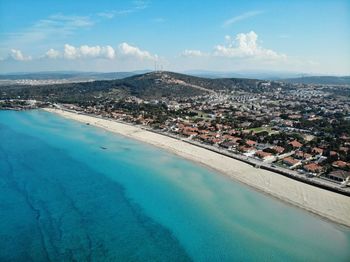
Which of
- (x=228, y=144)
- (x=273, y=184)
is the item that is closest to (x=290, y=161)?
(x=273, y=184)

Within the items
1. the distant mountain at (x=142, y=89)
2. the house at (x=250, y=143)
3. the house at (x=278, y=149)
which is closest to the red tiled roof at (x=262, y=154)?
the house at (x=278, y=149)

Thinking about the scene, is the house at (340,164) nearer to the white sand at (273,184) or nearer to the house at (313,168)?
the house at (313,168)

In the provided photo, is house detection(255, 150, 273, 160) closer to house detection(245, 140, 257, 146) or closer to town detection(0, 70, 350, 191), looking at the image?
town detection(0, 70, 350, 191)

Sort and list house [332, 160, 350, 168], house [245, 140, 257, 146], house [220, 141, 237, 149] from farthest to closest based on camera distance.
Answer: house [245, 140, 257, 146] → house [220, 141, 237, 149] → house [332, 160, 350, 168]

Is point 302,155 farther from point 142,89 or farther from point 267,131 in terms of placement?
point 142,89

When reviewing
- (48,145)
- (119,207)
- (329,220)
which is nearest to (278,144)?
(329,220)

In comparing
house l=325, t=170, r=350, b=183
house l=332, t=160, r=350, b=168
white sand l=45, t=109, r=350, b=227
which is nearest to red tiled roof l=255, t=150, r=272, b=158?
white sand l=45, t=109, r=350, b=227
